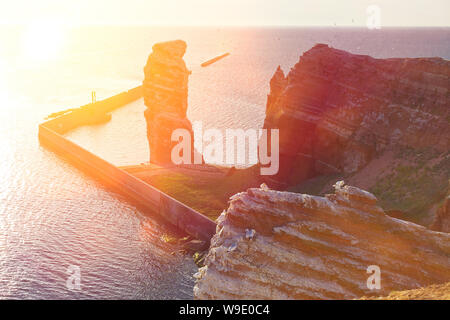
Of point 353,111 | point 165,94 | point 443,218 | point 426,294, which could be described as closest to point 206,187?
point 165,94

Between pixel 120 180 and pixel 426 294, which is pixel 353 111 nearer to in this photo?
pixel 120 180

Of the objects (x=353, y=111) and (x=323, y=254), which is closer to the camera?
(x=323, y=254)

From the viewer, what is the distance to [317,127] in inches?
2721

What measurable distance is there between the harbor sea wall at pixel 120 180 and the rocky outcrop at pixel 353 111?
606 inches

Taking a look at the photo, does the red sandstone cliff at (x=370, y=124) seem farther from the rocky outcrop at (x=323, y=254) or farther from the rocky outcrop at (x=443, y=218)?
the rocky outcrop at (x=323, y=254)

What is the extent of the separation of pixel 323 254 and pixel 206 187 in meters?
48.3

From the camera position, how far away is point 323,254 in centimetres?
2795

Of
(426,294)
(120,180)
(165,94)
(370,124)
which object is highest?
(370,124)

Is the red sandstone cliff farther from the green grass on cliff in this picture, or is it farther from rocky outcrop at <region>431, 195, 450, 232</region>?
the green grass on cliff

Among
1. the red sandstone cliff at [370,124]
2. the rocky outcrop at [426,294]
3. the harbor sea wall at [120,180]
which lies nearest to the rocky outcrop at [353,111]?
the red sandstone cliff at [370,124]

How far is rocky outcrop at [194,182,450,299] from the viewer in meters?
27.6

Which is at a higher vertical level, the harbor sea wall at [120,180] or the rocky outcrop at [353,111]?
the rocky outcrop at [353,111]

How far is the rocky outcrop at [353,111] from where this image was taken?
58844 mm

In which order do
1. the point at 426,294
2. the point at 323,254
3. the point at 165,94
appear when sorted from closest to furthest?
the point at 426,294 → the point at 323,254 → the point at 165,94
